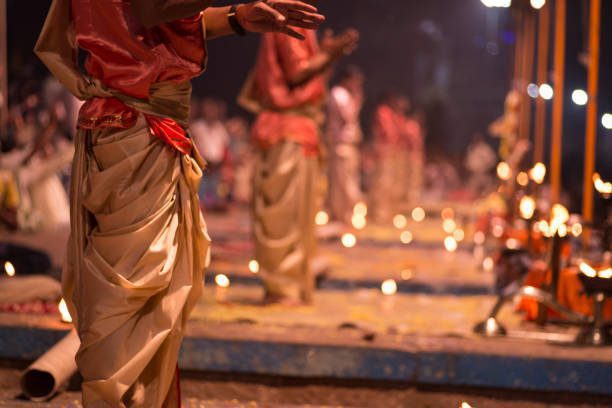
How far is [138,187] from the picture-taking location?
3713 millimetres

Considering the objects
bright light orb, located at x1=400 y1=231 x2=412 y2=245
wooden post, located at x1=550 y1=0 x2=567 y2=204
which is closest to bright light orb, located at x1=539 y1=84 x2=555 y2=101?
wooden post, located at x1=550 y1=0 x2=567 y2=204

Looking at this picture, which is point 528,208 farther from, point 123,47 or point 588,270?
point 123,47

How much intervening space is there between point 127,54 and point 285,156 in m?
3.94

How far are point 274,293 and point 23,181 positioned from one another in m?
5.29

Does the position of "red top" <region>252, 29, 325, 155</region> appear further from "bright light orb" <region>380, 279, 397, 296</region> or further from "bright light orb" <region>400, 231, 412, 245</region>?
"bright light orb" <region>400, 231, 412, 245</region>

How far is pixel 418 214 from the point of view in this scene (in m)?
20.8

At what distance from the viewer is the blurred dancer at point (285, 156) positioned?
7.56 m

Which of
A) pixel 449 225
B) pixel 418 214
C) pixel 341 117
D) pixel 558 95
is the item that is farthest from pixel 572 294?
pixel 418 214

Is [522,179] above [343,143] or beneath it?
above

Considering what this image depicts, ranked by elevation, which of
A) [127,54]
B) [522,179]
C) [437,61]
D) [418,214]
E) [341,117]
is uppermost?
[127,54]

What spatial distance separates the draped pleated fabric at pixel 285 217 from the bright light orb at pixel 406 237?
19.5 feet

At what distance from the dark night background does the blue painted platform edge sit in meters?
1.64

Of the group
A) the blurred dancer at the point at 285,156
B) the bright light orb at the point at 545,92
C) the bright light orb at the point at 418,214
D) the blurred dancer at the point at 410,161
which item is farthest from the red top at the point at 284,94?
the blurred dancer at the point at 410,161

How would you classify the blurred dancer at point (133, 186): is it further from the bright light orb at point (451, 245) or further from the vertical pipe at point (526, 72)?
the vertical pipe at point (526, 72)
